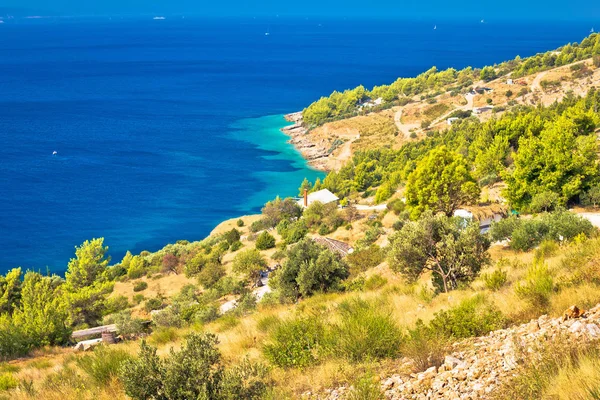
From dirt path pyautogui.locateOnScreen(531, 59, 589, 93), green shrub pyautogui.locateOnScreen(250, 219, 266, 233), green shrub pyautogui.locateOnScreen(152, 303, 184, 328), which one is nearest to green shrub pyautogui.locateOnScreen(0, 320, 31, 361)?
green shrub pyautogui.locateOnScreen(152, 303, 184, 328)

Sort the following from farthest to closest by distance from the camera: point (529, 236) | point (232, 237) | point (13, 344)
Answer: point (232, 237), point (529, 236), point (13, 344)

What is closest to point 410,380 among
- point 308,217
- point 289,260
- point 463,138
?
point 289,260

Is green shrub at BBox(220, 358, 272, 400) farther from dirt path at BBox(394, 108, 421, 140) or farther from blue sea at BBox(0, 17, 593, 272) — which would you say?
dirt path at BBox(394, 108, 421, 140)

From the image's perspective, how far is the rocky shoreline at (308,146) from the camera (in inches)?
2638

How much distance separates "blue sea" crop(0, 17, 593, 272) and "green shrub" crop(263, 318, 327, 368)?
38.4 m

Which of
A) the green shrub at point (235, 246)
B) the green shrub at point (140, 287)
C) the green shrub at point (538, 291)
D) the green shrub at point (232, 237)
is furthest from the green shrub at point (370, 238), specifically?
the green shrub at point (538, 291)

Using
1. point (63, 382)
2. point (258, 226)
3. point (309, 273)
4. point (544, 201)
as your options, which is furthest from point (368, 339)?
point (258, 226)

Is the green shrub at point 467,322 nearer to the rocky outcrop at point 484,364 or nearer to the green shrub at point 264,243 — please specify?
the rocky outcrop at point 484,364

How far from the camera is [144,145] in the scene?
245 feet

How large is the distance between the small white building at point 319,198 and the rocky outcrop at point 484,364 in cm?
3801

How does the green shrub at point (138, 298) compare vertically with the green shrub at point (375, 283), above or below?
above

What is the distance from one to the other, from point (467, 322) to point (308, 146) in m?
65.9

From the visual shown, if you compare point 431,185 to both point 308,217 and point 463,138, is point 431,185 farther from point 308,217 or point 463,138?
point 463,138

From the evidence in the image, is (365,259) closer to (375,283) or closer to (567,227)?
(375,283)
